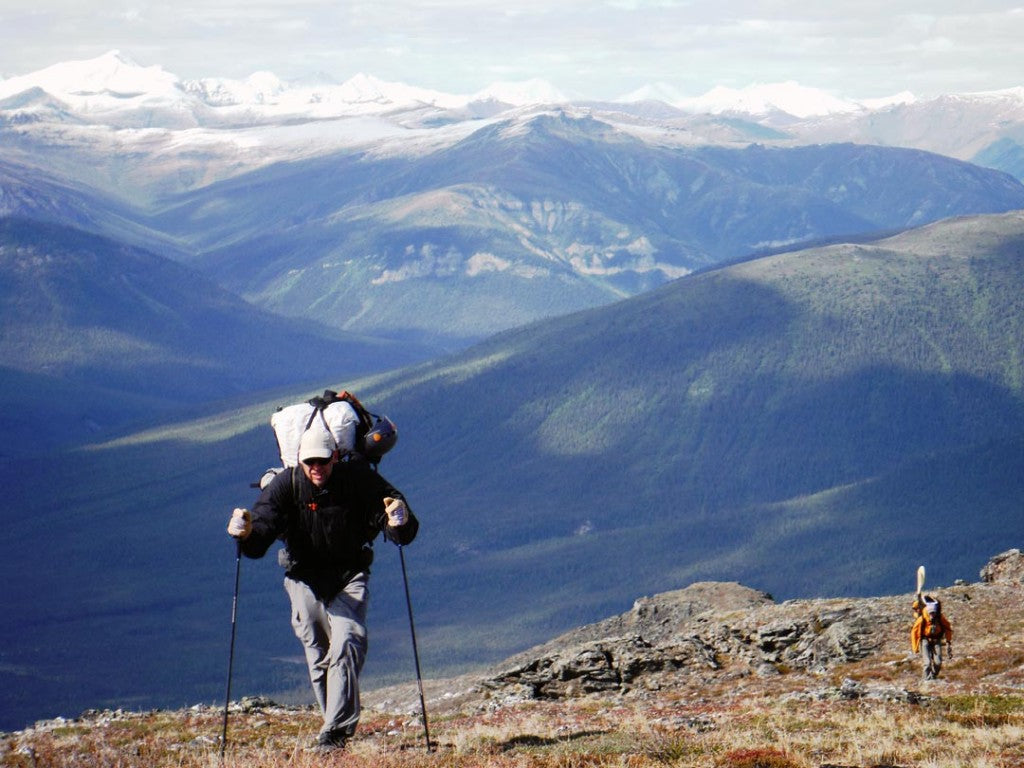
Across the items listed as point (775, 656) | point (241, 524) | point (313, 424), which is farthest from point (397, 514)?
point (775, 656)

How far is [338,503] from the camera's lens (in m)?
32.8

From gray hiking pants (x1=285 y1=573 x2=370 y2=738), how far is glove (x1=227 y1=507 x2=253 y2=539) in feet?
6.38

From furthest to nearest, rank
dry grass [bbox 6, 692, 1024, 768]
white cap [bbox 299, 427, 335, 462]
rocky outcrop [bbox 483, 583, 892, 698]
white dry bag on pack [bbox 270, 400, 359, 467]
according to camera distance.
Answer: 1. rocky outcrop [bbox 483, 583, 892, 698]
2. white dry bag on pack [bbox 270, 400, 359, 467]
3. white cap [bbox 299, 427, 335, 462]
4. dry grass [bbox 6, 692, 1024, 768]

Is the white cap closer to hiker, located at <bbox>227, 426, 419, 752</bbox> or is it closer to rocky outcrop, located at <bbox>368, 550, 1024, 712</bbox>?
hiker, located at <bbox>227, 426, 419, 752</bbox>

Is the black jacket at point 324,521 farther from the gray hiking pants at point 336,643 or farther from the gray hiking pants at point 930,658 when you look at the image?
the gray hiking pants at point 930,658

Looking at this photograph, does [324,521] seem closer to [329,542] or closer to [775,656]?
[329,542]

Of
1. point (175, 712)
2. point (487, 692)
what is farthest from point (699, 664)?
point (175, 712)

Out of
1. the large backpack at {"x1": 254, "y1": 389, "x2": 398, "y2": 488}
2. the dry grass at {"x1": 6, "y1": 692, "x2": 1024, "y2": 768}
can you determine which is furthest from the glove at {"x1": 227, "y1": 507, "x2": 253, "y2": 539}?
the dry grass at {"x1": 6, "y1": 692, "x2": 1024, "y2": 768}

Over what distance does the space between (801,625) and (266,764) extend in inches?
1589

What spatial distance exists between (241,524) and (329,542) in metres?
1.96

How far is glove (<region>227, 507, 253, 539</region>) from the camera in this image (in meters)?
31.5

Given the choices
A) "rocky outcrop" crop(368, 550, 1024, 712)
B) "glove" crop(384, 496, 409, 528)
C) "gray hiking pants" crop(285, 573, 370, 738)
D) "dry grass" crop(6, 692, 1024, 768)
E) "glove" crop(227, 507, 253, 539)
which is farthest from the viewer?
"rocky outcrop" crop(368, 550, 1024, 712)

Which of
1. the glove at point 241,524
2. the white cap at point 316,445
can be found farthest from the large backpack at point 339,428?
the glove at point 241,524

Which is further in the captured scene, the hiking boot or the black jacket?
the black jacket
